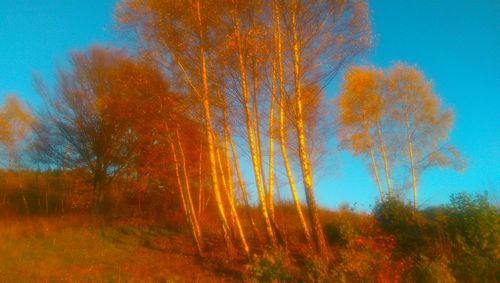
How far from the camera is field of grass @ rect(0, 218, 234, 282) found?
10102mm

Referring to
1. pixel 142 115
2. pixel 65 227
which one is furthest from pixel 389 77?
pixel 65 227

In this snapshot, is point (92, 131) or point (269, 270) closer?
point (269, 270)

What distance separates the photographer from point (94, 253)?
44.2ft

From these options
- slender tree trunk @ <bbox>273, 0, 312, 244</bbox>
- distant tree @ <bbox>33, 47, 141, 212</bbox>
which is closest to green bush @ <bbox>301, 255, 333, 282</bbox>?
slender tree trunk @ <bbox>273, 0, 312, 244</bbox>

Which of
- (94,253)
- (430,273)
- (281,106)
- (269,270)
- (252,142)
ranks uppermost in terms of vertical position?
(281,106)

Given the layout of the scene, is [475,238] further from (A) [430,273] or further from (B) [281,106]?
(B) [281,106]

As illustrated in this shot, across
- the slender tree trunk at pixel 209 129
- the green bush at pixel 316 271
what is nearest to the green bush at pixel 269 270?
the green bush at pixel 316 271

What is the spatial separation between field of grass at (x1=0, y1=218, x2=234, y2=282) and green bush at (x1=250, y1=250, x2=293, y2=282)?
4.81 feet

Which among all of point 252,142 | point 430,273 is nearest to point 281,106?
point 252,142

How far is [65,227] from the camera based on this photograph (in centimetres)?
1811

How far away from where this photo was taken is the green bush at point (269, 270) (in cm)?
884

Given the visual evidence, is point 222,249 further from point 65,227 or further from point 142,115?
point 65,227

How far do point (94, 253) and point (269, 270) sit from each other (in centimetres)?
768

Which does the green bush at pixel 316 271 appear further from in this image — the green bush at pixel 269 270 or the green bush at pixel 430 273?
the green bush at pixel 430 273
